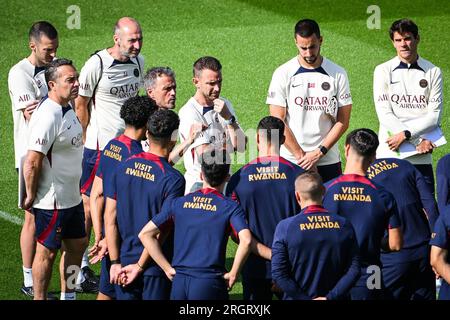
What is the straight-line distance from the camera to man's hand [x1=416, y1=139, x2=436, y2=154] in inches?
424

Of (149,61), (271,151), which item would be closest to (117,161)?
(271,151)

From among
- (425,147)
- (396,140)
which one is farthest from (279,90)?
(425,147)

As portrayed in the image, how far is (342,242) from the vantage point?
783cm

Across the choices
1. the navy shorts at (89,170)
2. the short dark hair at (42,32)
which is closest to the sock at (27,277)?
the navy shorts at (89,170)

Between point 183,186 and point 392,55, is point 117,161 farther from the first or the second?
point 392,55

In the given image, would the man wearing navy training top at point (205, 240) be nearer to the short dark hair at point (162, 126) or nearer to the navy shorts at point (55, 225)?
the short dark hair at point (162, 126)

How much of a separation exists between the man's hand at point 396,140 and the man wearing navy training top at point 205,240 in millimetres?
3108

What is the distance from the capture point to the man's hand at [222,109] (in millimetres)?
9823

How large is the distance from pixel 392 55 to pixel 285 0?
2.58 m

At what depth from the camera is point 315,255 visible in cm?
782

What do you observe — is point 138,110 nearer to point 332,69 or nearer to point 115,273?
point 115,273

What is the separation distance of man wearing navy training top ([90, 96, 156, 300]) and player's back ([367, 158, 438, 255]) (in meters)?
1.99

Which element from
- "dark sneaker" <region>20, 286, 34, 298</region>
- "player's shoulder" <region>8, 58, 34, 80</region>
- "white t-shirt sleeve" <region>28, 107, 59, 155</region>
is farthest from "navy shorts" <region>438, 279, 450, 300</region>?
"player's shoulder" <region>8, 58, 34, 80</region>

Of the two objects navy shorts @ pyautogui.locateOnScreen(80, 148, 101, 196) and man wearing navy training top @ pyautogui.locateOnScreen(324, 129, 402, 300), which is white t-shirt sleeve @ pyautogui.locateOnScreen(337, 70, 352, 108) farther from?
navy shorts @ pyautogui.locateOnScreen(80, 148, 101, 196)
